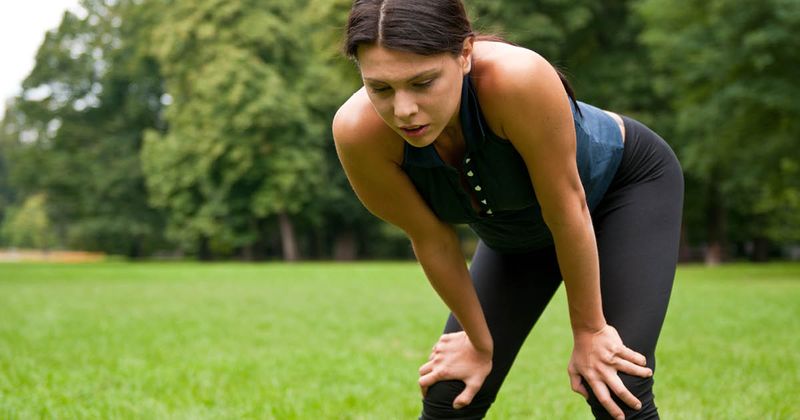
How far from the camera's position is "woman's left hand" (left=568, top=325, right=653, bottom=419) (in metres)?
2.46

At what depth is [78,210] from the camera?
42.3 metres

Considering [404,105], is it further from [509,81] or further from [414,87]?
[509,81]

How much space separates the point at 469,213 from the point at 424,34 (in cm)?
77

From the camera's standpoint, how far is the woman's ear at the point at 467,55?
2232 millimetres

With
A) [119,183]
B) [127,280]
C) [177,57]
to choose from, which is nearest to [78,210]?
[119,183]

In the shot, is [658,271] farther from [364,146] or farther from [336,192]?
[336,192]

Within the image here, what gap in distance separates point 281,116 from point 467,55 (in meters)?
32.0

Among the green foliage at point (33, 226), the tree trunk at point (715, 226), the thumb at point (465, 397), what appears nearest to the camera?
the thumb at point (465, 397)

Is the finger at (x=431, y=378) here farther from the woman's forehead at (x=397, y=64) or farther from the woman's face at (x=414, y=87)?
the woman's forehead at (x=397, y=64)

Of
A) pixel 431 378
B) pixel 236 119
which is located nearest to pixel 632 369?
pixel 431 378

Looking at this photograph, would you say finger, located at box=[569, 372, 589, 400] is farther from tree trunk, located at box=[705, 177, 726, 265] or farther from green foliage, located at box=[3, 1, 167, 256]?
green foliage, located at box=[3, 1, 167, 256]

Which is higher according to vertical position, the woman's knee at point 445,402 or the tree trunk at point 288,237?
the woman's knee at point 445,402

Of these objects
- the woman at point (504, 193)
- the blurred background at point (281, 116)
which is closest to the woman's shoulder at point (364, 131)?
the woman at point (504, 193)

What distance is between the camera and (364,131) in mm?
2398
